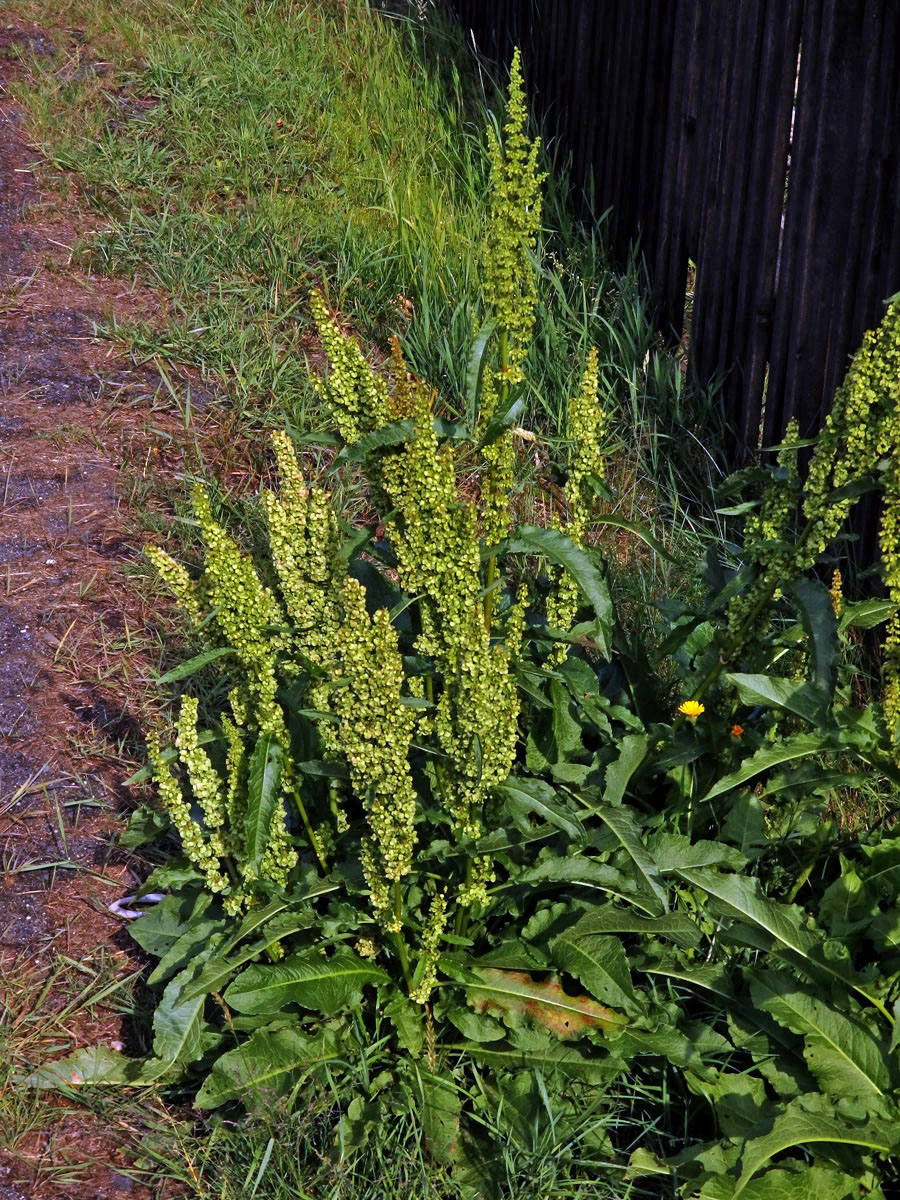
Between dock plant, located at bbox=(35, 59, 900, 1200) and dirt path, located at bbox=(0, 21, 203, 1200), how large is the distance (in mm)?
240

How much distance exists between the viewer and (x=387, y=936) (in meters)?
2.88

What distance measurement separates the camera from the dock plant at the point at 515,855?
253 centimetres

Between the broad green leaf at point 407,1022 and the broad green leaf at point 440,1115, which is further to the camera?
the broad green leaf at point 407,1022

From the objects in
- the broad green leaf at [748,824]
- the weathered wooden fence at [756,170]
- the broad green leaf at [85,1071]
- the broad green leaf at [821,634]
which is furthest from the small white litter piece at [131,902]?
the weathered wooden fence at [756,170]

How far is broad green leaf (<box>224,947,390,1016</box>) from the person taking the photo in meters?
2.70

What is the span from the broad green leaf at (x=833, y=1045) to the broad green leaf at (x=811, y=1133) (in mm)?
68

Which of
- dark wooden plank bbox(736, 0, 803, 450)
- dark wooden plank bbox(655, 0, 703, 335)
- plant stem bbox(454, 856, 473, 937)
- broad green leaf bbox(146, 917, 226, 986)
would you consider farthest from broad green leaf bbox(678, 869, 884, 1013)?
dark wooden plank bbox(655, 0, 703, 335)

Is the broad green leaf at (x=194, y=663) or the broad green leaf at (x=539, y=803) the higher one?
the broad green leaf at (x=194, y=663)

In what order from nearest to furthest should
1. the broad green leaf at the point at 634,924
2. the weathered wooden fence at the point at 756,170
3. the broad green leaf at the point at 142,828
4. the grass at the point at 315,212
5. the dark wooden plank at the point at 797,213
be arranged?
the broad green leaf at the point at 634,924 < the broad green leaf at the point at 142,828 < the weathered wooden fence at the point at 756,170 < the dark wooden plank at the point at 797,213 < the grass at the point at 315,212

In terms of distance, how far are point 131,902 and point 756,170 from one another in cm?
340

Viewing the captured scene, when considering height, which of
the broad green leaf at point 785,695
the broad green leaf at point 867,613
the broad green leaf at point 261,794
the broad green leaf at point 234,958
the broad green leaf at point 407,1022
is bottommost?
the broad green leaf at point 407,1022

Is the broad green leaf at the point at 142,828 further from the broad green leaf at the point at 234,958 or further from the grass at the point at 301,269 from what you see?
the broad green leaf at the point at 234,958

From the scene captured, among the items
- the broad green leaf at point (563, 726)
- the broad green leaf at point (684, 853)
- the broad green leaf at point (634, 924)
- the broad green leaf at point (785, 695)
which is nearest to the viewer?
the broad green leaf at point (785, 695)

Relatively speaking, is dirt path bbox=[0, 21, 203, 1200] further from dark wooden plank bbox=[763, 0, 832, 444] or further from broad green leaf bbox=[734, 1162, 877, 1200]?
dark wooden plank bbox=[763, 0, 832, 444]
